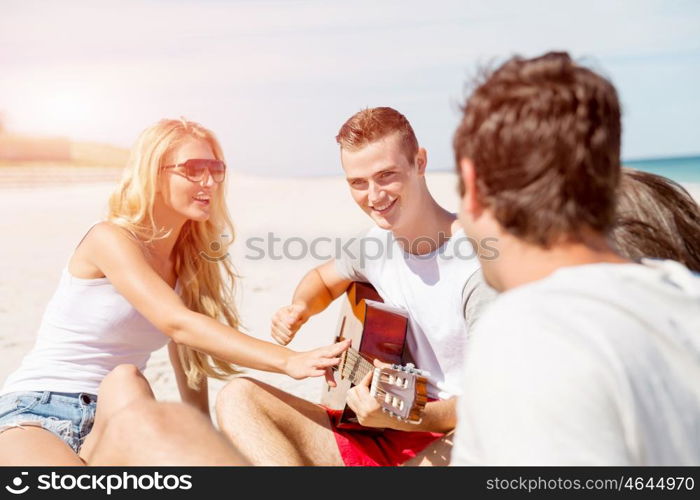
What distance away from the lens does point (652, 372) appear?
4.68ft

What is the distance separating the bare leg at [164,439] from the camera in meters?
1.79

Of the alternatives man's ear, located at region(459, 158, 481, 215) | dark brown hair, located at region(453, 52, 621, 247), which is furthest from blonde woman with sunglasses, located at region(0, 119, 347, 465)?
dark brown hair, located at region(453, 52, 621, 247)

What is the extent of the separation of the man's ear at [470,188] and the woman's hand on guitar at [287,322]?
2.25 m

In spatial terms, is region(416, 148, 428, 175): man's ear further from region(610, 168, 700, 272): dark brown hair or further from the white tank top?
the white tank top

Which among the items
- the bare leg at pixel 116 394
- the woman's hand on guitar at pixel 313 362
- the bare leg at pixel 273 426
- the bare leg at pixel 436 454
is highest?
the bare leg at pixel 116 394

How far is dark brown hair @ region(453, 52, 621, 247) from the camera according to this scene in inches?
64.0

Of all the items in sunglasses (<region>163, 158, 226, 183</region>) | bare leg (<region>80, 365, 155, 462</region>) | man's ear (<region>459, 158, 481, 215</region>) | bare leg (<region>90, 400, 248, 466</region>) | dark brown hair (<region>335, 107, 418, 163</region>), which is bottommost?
Result: bare leg (<region>80, 365, 155, 462</region>)

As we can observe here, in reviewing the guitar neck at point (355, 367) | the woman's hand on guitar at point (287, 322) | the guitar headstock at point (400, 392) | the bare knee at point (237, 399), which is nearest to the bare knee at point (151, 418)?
the bare knee at point (237, 399)

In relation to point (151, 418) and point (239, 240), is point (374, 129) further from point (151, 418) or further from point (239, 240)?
point (239, 240)

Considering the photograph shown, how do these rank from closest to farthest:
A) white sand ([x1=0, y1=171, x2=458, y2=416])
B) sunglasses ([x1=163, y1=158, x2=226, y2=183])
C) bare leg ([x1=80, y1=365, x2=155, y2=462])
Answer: bare leg ([x1=80, y1=365, x2=155, y2=462]), sunglasses ([x1=163, y1=158, x2=226, y2=183]), white sand ([x1=0, y1=171, x2=458, y2=416])

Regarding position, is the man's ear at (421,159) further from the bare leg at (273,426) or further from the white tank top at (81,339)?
the white tank top at (81,339)

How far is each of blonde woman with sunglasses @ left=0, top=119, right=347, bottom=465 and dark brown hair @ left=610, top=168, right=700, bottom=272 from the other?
4.08 ft
